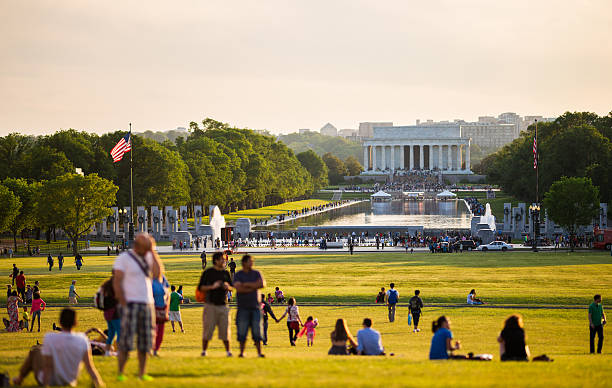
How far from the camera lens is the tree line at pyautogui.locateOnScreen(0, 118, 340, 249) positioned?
59875 mm

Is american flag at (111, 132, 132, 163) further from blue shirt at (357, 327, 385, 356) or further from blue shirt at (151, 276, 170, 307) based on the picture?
blue shirt at (357, 327, 385, 356)

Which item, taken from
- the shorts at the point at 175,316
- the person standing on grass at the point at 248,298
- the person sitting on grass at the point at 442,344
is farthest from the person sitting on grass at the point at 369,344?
the shorts at the point at 175,316

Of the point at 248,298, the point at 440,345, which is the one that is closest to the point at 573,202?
the point at 440,345

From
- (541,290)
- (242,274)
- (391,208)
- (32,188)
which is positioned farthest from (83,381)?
(391,208)

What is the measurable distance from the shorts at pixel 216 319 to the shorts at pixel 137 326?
10.0ft

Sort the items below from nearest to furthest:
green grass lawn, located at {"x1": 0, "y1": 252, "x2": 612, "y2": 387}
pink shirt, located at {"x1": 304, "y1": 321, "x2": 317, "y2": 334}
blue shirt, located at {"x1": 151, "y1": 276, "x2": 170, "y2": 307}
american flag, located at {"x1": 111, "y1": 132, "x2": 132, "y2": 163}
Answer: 1. green grass lawn, located at {"x1": 0, "y1": 252, "x2": 612, "y2": 387}
2. blue shirt, located at {"x1": 151, "y1": 276, "x2": 170, "y2": 307}
3. pink shirt, located at {"x1": 304, "y1": 321, "x2": 317, "y2": 334}
4. american flag, located at {"x1": 111, "y1": 132, "x2": 132, "y2": 163}

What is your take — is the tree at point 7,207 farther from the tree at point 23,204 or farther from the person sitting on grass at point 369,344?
the person sitting on grass at point 369,344

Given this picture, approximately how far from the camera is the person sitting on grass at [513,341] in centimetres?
1309

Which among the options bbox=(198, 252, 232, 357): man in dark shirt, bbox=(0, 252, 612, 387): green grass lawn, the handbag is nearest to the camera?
bbox=(0, 252, 612, 387): green grass lawn

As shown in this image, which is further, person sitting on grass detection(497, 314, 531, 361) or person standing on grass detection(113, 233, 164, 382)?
person sitting on grass detection(497, 314, 531, 361)

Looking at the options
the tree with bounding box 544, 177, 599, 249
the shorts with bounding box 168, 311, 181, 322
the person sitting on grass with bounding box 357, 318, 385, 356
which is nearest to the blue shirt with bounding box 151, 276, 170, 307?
the person sitting on grass with bounding box 357, 318, 385, 356

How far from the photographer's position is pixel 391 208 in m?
105

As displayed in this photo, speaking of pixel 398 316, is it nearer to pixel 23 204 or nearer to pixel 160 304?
pixel 160 304

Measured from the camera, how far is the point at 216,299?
13.6m
